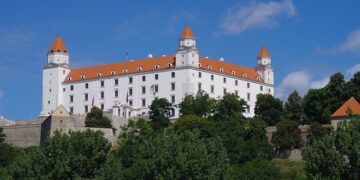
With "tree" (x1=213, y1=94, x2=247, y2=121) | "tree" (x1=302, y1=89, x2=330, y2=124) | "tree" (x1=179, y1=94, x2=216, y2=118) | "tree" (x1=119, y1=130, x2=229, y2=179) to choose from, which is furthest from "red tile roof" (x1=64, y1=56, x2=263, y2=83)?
"tree" (x1=119, y1=130, x2=229, y2=179)

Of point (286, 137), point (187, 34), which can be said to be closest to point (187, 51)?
point (187, 34)

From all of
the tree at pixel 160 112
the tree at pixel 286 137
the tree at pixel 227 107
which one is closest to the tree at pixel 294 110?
the tree at pixel 227 107

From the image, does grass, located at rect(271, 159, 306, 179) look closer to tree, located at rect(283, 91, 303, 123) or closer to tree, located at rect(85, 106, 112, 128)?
tree, located at rect(283, 91, 303, 123)

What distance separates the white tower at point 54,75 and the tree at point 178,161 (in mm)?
50994

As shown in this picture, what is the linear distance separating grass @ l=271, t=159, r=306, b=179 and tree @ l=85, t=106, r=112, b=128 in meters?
21.5

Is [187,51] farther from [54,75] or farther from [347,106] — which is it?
[347,106]

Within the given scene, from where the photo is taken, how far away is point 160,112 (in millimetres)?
→ 86688

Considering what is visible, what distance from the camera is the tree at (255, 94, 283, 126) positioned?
84938 mm

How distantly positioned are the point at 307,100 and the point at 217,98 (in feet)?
48.0

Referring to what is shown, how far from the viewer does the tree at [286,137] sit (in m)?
68.9

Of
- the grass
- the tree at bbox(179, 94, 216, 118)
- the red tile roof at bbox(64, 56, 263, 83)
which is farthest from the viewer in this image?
the red tile roof at bbox(64, 56, 263, 83)

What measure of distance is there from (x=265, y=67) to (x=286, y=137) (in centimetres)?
3357

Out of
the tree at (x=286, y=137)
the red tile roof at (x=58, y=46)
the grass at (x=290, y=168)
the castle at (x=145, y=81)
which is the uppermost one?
the red tile roof at (x=58, y=46)

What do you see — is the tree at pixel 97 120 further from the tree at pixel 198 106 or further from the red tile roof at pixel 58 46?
the red tile roof at pixel 58 46
